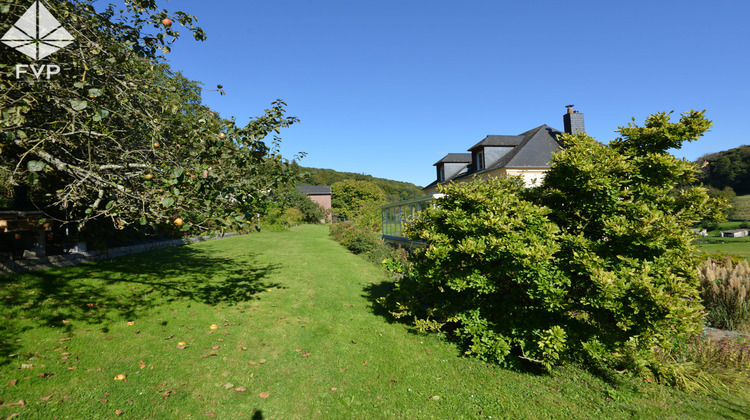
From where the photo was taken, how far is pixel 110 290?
6.70 m

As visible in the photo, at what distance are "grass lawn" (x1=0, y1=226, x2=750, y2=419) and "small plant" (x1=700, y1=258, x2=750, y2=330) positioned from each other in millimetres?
2405

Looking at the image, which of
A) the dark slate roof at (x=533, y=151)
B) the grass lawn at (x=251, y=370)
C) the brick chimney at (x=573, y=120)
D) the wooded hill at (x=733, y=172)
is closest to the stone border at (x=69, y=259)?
the grass lawn at (x=251, y=370)

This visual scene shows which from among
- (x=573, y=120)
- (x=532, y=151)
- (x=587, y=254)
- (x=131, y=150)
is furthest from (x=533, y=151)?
(x=131, y=150)

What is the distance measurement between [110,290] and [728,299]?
11.7 metres

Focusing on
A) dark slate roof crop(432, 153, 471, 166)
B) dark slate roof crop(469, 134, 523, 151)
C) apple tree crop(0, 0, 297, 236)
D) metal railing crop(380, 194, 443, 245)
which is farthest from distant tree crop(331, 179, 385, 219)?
apple tree crop(0, 0, 297, 236)

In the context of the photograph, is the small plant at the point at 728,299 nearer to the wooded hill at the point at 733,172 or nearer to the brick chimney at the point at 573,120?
the brick chimney at the point at 573,120

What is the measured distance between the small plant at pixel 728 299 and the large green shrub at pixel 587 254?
2294mm

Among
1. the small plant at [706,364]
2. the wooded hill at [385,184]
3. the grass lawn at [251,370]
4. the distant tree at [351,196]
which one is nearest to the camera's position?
the grass lawn at [251,370]

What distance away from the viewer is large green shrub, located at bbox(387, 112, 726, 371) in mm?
3832

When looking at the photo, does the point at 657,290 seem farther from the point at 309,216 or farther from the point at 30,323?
the point at 309,216

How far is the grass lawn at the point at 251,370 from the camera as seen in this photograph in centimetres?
350

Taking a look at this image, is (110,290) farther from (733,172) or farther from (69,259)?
(733,172)

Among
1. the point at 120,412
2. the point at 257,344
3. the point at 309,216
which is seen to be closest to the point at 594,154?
the point at 257,344

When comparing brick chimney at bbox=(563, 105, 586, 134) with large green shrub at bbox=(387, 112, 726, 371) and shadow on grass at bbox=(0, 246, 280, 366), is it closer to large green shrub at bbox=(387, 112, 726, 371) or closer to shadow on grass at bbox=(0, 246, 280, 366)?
large green shrub at bbox=(387, 112, 726, 371)
